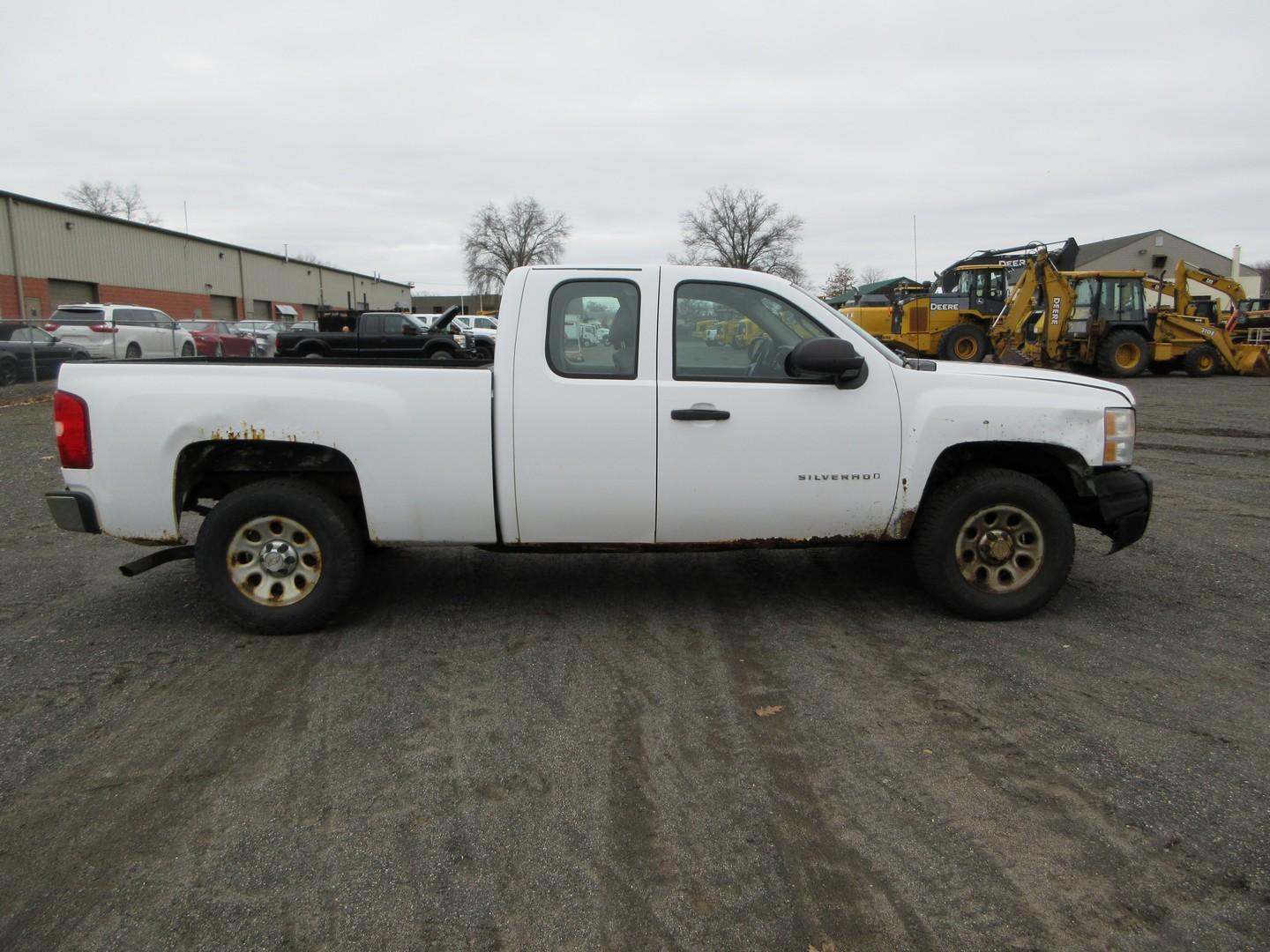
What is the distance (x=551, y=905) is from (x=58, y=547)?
229 inches

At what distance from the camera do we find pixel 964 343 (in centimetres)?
2452

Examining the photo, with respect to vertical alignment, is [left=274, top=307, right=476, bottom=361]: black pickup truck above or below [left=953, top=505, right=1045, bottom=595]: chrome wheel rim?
above

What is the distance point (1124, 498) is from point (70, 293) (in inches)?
1769

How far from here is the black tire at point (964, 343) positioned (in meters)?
24.4

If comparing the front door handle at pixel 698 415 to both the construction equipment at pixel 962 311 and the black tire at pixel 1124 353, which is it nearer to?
the construction equipment at pixel 962 311

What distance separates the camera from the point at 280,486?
4711 millimetres

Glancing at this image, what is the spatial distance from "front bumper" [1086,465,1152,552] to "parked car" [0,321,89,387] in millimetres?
19886

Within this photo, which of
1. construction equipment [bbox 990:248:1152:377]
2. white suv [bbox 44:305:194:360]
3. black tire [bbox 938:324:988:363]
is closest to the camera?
white suv [bbox 44:305:194:360]

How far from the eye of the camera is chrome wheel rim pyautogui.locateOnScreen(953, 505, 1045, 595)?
192 inches

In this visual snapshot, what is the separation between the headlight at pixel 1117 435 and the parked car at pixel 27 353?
783 inches

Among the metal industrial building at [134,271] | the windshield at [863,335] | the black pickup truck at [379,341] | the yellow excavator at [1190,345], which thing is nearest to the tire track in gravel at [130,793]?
the windshield at [863,335]

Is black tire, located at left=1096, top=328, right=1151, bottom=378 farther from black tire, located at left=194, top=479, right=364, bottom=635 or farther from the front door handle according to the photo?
black tire, located at left=194, top=479, right=364, bottom=635

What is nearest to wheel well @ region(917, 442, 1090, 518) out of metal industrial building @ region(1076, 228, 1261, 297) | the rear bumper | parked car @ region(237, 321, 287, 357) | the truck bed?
the truck bed

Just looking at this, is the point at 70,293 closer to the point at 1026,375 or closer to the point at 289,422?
the point at 289,422
